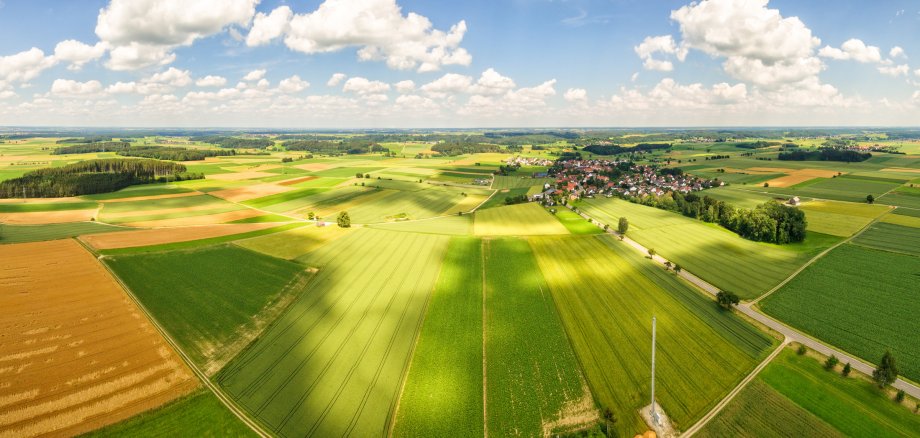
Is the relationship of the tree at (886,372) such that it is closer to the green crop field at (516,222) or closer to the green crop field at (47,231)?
the green crop field at (516,222)

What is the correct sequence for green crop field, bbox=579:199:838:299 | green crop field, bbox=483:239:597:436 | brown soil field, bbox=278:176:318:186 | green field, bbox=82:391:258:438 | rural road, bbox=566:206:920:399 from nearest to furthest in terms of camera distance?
green field, bbox=82:391:258:438, green crop field, bbox=483:239:597:436, rural road, bbox=566:206:920:399, green crop field, bbox=579:199:838:299, brown soil field, bbox=278:176:318:186

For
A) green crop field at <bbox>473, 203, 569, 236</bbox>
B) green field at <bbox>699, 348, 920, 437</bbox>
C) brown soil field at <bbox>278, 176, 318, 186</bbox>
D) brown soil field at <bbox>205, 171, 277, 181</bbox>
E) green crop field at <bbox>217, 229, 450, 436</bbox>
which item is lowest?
green field at <bbox>699, 348, 920, 437</bbox>

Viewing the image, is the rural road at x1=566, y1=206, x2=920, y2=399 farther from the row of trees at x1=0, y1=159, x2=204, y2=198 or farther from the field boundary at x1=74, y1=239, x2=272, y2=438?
the row of trees at x1=0, y1=159, x2=204, y2=198

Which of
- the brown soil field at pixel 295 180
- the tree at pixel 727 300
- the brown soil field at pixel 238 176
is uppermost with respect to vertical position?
the brown soil field at pixel 238 176

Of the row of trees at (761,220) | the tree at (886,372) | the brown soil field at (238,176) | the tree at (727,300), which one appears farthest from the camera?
the brown soil field at (238,176)

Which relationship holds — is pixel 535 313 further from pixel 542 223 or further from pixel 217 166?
pixel 217 166

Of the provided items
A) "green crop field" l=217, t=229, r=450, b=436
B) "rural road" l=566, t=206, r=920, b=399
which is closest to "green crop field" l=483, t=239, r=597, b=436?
"green crop field" l=217, t=229, r=450, b=436

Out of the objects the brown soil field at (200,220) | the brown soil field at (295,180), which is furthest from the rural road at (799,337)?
the brown soil field at (295,180)
